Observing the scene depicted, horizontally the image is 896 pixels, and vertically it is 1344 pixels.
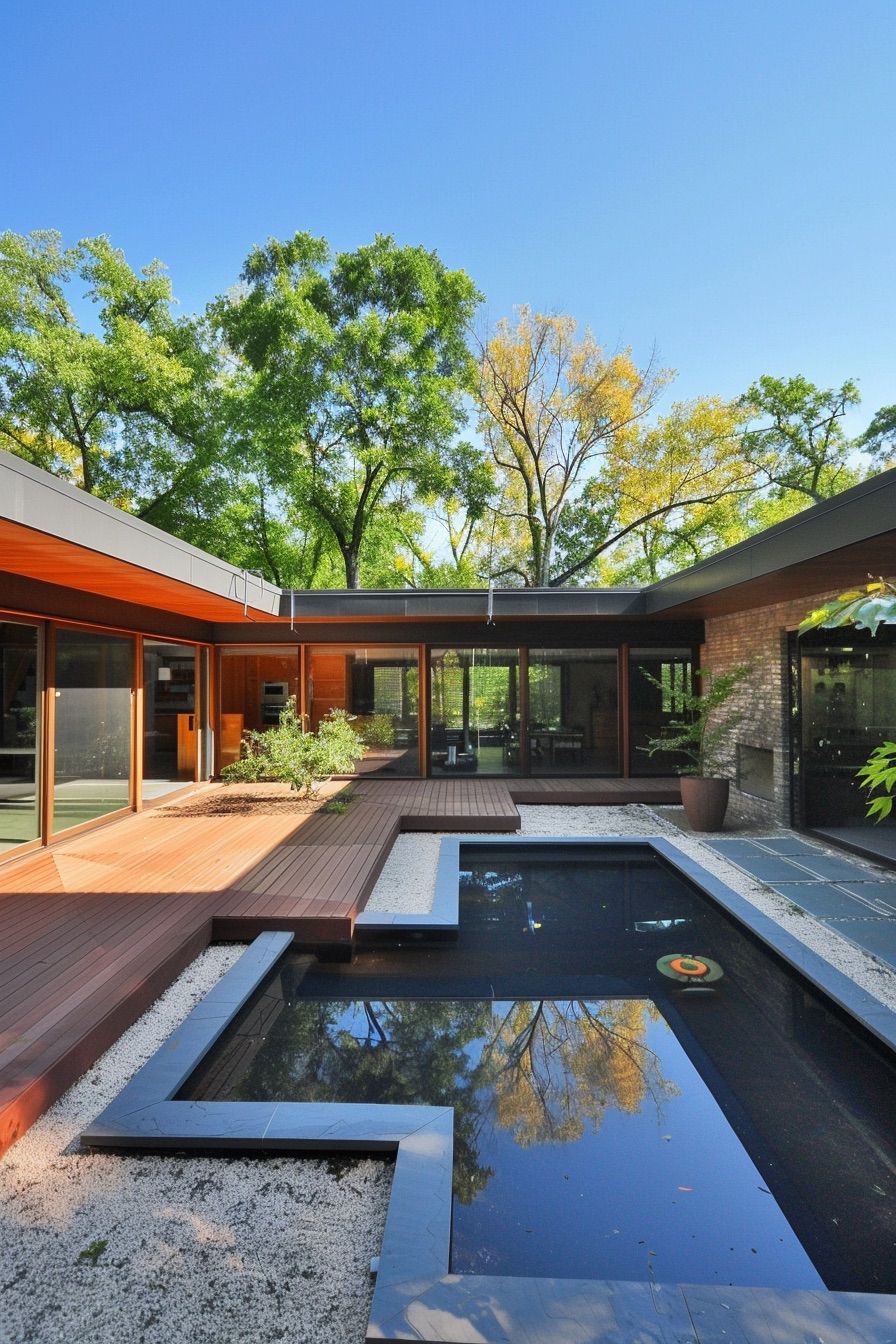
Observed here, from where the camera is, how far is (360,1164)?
260 cm

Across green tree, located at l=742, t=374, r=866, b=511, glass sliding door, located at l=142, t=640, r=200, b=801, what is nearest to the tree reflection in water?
glass sliding door, located at l=142, t=640, r=200, b=801

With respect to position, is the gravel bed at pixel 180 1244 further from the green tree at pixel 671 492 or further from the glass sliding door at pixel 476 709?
the green tree at pixel 671 492

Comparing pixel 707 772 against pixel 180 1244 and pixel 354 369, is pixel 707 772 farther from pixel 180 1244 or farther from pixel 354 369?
pixel 354 369

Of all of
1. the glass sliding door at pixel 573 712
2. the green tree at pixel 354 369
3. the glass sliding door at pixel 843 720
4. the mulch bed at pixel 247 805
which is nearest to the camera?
the glass sliding door at pixel 843 720

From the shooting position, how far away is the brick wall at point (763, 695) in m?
8.11

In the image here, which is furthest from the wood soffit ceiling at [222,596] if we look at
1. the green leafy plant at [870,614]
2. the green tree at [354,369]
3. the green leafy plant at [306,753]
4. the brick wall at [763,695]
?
the green tree at [354,369]

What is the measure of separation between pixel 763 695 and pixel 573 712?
308cm

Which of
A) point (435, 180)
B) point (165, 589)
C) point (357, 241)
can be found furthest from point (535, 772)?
point (357, 241)

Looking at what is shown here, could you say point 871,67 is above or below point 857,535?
above

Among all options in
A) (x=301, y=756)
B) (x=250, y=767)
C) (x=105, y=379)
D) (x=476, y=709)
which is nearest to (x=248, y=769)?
(x=250, y=767)

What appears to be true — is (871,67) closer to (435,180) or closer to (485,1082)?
(435,180)

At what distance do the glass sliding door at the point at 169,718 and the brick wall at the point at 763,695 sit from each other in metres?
6.91

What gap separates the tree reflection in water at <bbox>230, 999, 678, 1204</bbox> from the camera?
300cm

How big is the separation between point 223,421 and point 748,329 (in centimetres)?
1467
